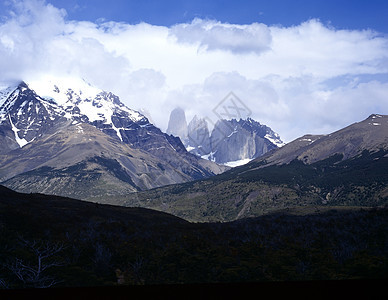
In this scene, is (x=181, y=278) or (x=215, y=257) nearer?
(x=181, y=278)

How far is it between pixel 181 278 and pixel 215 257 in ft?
15.6

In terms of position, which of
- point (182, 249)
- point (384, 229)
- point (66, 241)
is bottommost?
point (384, 229)

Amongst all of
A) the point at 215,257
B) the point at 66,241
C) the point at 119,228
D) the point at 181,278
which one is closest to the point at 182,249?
the point at 215,257

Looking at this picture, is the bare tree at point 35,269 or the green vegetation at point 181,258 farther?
the green vegetation at point 181,258

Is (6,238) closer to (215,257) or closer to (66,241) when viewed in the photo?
(66,241)

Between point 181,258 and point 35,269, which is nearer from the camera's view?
point 35,269

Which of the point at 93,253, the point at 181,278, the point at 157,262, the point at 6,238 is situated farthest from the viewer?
the point at 6,238

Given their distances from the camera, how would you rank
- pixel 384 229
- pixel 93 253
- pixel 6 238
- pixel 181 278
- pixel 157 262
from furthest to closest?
pixel 384 229, pixel 6 238, pixel 93 253, pixel 157 262, pixel 181 278

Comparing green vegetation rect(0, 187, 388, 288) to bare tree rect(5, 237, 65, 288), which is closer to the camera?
bare tree rect(5, 237, 65, 288)

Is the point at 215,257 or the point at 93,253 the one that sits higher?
the point at 93,253

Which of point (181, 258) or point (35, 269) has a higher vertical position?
point (35, 269)

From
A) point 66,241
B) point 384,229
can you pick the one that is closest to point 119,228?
point 66,241

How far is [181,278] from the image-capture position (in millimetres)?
24969

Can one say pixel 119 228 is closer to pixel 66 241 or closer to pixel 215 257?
pixel 66 241
